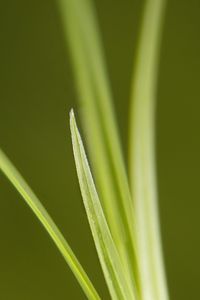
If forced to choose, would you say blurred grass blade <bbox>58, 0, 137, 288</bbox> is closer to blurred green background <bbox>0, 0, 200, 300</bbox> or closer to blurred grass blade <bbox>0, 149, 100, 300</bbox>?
blurred grass blade <bbox>0, 149, 100, 300</bbox>

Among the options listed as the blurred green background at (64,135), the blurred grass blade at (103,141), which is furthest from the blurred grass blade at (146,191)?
the blurred green background at (64,135)

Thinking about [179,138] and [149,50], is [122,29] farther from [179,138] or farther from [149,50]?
[149,50]

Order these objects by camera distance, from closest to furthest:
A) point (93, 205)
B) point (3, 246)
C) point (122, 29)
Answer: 1. point (93, 205)
2. point (3, 246)
3. point (122, 29)

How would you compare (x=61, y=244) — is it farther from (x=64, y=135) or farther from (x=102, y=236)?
(x=64, y=135)

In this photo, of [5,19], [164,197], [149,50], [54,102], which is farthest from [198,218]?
[149,50]

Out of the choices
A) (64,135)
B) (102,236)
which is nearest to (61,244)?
(102,236)

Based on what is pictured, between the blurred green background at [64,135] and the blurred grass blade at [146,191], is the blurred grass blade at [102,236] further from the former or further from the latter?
the blurred green background at [64,135]
